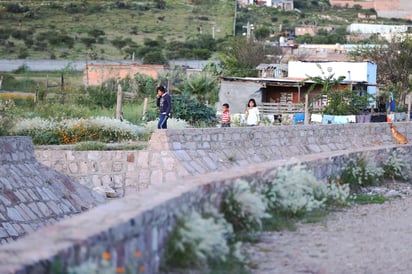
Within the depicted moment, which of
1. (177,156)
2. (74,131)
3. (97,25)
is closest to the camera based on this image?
(177,156)

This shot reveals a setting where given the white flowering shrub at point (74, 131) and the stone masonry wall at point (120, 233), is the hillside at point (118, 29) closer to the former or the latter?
the white flowering shrub at point (74, 131)

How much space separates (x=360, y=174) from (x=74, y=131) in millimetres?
10902

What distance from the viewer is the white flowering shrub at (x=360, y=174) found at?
14828 mm

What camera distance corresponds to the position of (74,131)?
970 inches

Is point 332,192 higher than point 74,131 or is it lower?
higher

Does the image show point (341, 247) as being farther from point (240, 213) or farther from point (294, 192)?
point (294, 192)

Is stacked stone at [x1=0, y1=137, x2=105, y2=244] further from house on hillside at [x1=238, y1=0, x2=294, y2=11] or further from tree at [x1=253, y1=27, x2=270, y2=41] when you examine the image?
house on hillside at [x1=238, y1=0, x2=294, y2=11]

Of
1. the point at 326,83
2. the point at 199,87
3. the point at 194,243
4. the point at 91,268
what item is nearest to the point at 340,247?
the point at 194,243

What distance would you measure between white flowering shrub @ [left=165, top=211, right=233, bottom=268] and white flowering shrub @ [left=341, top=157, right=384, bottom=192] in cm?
654

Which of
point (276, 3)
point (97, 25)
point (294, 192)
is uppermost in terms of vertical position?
point (276, 3)

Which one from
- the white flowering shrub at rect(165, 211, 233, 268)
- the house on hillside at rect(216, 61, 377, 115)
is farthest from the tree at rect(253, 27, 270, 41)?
the white flowering shrub at rect(165, 211, 233, 268)

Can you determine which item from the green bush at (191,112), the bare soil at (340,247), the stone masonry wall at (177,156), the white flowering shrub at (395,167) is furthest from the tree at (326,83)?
the bare soil at (340,247)

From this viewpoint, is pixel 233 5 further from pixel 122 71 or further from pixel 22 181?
pixel 22 181

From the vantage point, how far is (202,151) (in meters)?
21.1
